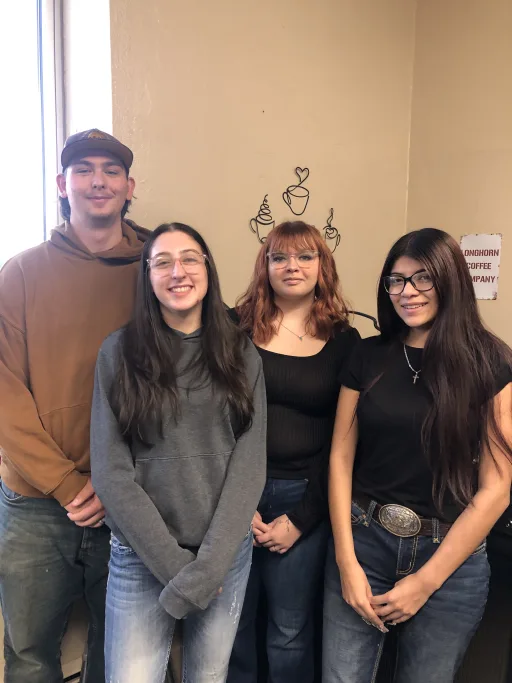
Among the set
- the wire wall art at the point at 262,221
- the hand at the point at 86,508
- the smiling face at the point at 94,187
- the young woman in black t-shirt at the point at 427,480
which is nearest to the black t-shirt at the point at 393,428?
the young woman in black t-shirt at the point at 427,480

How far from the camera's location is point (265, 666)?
1535 mm

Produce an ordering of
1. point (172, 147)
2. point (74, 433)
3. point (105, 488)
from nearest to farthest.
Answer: point (105, 488) → point (74, 433) → point (172, 147)

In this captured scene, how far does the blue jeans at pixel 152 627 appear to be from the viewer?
44.0 inches

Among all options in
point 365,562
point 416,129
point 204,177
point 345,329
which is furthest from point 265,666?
point 416,129

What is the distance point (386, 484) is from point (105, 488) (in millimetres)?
632

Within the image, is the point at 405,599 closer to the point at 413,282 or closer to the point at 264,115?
the point at 413,282

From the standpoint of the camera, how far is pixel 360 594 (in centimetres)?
118

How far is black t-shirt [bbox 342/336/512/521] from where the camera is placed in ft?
3.78

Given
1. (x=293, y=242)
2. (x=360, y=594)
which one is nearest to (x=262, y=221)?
(x=293, y=242)

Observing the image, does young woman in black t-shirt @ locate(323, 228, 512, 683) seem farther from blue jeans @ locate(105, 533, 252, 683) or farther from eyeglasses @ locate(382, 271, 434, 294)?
blue jeans @ locate(105, 533, 252, 683)

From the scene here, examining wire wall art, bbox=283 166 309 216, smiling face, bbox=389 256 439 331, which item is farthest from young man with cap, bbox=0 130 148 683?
wire wall art, bbox=283 166 309 216

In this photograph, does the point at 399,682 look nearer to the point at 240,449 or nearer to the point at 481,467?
the point at 481,467

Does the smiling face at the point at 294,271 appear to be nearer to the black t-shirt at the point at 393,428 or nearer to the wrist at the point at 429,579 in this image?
the black t-shirt at the point at 393,428

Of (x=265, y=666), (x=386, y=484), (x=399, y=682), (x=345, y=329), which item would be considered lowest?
(x=265, y=666)
